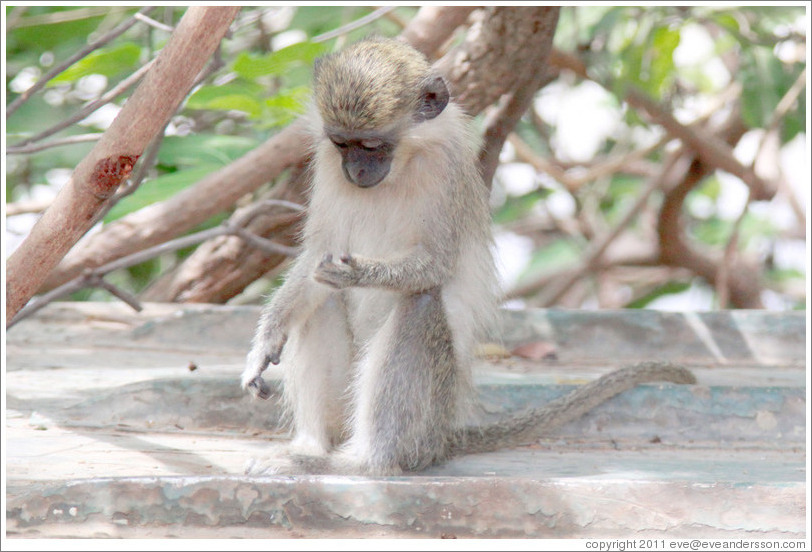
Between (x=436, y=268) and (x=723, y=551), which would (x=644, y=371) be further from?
(x=723, y=551)

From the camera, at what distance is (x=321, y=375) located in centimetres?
369

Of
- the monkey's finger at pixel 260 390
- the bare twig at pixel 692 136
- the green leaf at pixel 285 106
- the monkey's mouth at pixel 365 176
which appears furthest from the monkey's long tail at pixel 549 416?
the bare twig at pixel 692 136

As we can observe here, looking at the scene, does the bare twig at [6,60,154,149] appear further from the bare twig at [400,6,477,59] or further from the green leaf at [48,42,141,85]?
the bare twig at [400,6,477,59]

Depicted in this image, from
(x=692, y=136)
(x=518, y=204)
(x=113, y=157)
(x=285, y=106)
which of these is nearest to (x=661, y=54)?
(x=692, y=136)

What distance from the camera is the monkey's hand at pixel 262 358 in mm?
3418

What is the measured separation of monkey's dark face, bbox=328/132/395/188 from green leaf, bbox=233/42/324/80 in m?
1.06

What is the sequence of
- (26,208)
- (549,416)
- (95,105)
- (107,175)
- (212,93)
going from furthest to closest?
1. (26,208)
2. (212,93)
3. (549,416)
4. (95,105)
5. (107,175)

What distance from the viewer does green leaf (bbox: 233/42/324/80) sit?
442 centimetres

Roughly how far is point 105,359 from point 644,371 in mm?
2695

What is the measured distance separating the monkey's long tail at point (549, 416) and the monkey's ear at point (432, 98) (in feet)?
3.97

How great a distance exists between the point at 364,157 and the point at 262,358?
2.71 ft

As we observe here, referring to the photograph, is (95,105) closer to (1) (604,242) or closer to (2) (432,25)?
(2) (432,25)

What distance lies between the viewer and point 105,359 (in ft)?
16.4

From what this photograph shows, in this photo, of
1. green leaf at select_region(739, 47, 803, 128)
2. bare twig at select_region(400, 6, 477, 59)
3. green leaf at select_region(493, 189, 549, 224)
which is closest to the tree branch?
bare twig at select_region(400, 6, 477, 59)
